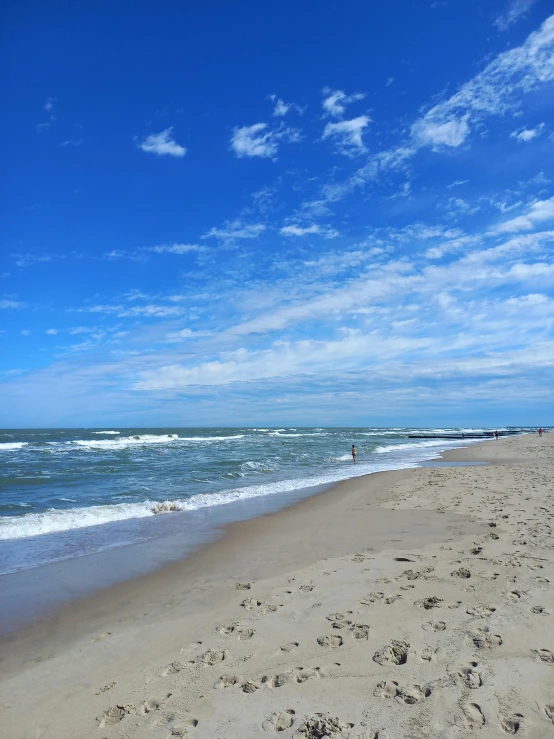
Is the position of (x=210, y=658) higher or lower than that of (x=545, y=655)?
lower

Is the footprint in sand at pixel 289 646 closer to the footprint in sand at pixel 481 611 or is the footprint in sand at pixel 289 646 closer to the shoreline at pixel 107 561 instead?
the footprint in sand at pixel 481 611

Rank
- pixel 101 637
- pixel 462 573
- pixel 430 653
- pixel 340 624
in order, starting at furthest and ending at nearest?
pixel 462 573 → pixel 101 637 → pixel 340 624 → pixel 430 653

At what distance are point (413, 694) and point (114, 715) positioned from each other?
2.26 m

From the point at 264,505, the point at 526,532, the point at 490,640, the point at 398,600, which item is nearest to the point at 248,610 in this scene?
the point at 398,600

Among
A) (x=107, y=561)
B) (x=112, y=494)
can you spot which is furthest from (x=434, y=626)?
(x=112, y=494)

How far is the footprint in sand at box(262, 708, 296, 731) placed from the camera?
123 inches

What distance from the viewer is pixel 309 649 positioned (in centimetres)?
421

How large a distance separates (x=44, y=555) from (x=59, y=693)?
5.39m

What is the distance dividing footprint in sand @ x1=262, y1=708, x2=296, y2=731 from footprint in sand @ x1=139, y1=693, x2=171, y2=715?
2.97ft

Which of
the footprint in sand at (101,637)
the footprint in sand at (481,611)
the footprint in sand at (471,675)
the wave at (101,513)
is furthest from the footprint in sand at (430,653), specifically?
the wave at (101,513)

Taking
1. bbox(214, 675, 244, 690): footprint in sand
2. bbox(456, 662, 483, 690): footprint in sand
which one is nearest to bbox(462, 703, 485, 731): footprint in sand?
bbox(456, 662, 483, 690): footprint in sand

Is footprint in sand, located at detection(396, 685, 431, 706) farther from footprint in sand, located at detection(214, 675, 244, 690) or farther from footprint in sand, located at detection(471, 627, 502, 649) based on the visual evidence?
footprint in sand, located at detection(214, 675, 244, 690)

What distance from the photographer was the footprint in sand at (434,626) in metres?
4.42

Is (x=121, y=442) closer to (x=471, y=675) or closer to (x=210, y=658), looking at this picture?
(x=210, y=658)
